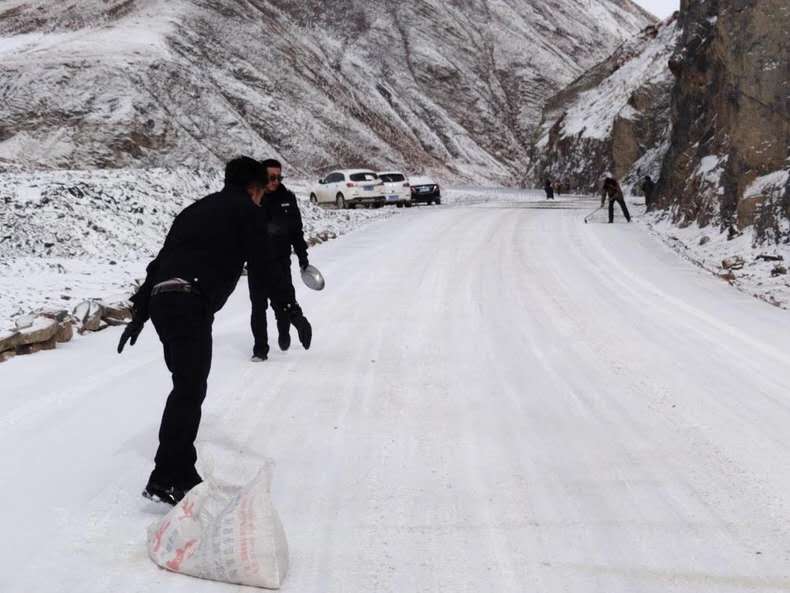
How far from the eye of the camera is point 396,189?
37.1 meters

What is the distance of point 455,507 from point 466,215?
2333 cm

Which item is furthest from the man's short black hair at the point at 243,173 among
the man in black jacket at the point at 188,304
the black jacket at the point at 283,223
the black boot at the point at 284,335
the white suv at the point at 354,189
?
the white suv at the point at 354,189

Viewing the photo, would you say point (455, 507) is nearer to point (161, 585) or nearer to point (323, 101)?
point (161, 585)

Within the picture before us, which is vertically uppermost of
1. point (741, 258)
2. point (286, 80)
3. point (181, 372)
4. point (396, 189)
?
point (286, 80)

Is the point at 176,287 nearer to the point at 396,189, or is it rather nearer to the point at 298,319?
the point at 298,319

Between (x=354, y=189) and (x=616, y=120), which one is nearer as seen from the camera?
(x=354, y=189)

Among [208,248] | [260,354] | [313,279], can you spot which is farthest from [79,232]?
[208,248]

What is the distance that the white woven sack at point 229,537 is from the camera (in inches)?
147

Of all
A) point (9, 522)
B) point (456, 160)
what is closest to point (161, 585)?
point (9, 522)

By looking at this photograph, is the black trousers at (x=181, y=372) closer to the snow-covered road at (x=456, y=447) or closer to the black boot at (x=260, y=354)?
the snow-covered road at (x=456, y=447)

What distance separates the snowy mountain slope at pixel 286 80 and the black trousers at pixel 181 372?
43.3 metres

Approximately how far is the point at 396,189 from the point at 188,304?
32789 millimetres

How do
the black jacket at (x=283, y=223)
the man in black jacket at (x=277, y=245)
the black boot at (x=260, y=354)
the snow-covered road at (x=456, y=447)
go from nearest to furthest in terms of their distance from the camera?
the snow-covered road at (x=456, y=447)
the man in black jacket at (x=277, y=245)
the black boot at (x=260, y=354)
the black jacket at (x=283, y=223)

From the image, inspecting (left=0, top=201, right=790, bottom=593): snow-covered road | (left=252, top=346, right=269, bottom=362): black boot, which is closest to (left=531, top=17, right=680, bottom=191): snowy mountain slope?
(left=0, top=201, right=790, bottom=593): snow-covered road
